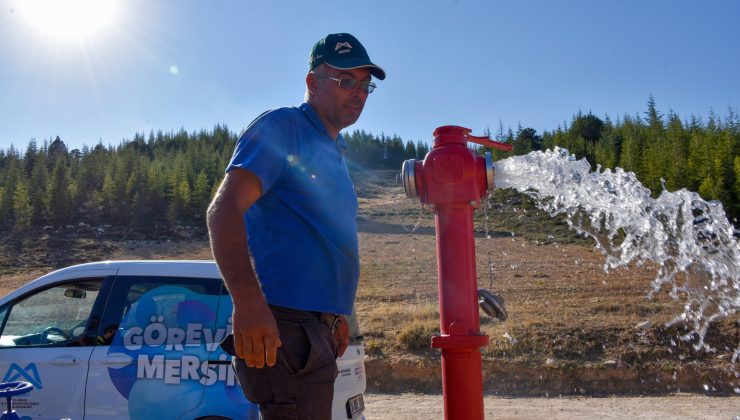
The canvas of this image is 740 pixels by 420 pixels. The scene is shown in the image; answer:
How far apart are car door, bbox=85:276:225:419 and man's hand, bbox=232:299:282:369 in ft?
8.59

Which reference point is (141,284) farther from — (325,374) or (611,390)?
(611,390)

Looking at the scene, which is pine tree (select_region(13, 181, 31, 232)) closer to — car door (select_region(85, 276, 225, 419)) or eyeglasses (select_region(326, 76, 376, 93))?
car door (select_region(85, 276, 225, 419))

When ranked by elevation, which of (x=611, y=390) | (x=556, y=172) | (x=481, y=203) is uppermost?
(x=556, y=172)

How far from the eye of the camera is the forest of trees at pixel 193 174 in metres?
38.2

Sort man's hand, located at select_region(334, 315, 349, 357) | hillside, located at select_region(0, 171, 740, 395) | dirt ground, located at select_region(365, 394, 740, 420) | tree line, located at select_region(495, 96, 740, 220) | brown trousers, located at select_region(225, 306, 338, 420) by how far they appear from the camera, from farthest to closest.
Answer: tree line, located at select_region(495, 96, 740, 220)
hillside, located at select_region(0, 171, 740, 395)
dirt ground, located at select_region(365, 394, 740, 420)
man's hand, located at select_region(334, 315, 349, 357)
brown trousers, located at select_region(225, 306, 338, 420)

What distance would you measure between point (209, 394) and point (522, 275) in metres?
17.4

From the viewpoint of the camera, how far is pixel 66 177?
206 feet

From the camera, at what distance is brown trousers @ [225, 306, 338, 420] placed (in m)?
2.11

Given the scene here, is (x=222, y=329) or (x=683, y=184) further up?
(x=683, y=184)

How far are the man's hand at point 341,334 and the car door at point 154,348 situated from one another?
2293mm

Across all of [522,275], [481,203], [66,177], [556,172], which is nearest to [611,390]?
[556,172]

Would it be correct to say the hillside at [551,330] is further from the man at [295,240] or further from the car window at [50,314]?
the car window at [50,314]

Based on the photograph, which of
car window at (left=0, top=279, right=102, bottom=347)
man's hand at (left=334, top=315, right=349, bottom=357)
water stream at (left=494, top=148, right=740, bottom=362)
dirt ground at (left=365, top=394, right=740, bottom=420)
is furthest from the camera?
dirt ground at (left=365, top=394, right=740, bottom=420)

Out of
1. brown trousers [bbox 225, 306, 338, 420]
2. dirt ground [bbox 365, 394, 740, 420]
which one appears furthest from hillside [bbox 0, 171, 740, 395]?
brown trousers [bbox 225, 306, 338, 420]
